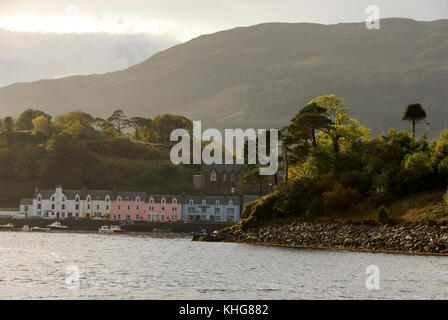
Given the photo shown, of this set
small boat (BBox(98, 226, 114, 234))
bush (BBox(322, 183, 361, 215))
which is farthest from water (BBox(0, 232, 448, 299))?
small boat (BBox(98, 226, 114, 234))

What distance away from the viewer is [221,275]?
62.7m

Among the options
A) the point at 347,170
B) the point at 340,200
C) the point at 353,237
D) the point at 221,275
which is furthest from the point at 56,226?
the point at 221,275

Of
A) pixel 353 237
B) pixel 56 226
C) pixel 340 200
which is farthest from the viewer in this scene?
pixel 56 226

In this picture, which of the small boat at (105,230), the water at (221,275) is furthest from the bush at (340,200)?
the small boat at (105,230)

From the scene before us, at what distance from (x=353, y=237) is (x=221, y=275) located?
123 feet

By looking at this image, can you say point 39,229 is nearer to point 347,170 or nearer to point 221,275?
point 347,170

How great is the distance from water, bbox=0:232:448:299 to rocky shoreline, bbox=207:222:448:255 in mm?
5172

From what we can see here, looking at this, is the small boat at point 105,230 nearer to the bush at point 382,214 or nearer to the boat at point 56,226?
the boat at point 56,226

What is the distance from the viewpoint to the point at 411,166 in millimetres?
104375

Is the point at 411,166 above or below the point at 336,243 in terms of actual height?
above

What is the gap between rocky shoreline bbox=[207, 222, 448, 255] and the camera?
280 ft
